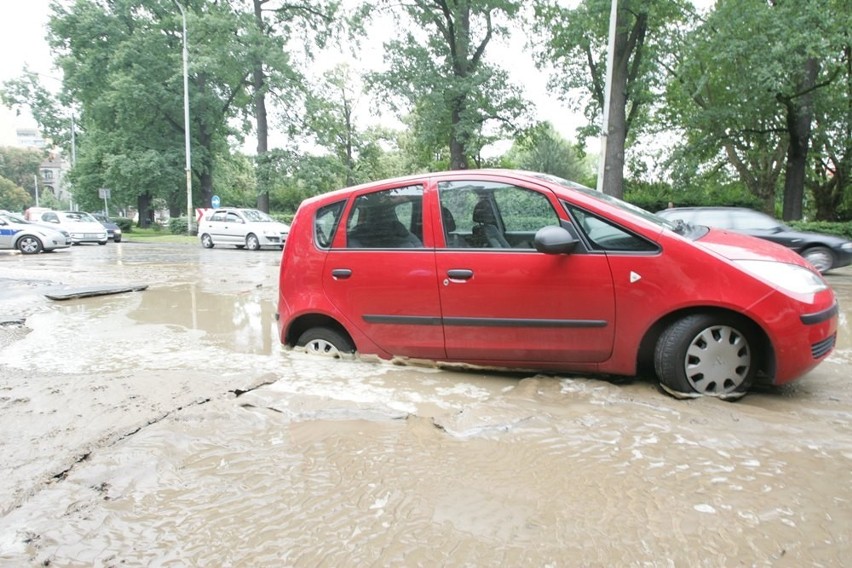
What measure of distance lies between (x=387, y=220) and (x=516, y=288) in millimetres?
1154

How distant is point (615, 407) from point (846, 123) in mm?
25294

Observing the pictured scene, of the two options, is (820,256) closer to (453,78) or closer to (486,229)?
(486,229)

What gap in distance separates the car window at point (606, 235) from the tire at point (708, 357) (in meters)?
0.57

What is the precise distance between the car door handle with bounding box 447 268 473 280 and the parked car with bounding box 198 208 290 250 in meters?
17.7

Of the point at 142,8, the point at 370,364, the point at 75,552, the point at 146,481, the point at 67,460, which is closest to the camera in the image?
the point at 75,552

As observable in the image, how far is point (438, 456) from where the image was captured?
279cm

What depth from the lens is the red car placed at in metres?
3.45

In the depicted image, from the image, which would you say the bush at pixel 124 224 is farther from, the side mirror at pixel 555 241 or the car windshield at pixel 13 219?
the side mirror at pixel 555 241

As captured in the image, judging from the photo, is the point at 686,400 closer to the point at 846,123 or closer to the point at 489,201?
the point at 489,201

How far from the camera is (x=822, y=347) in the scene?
11.4 feet

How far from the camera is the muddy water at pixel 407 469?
2.05 meters

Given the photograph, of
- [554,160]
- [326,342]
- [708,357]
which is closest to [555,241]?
[708,357]

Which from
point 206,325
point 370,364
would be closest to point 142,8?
point 206,325

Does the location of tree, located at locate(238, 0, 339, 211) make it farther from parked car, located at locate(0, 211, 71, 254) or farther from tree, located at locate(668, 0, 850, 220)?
tree, located at locate(668, 0, 850, 220)
